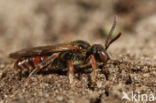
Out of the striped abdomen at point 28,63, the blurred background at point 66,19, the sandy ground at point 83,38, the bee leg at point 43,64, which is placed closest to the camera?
the sandy ground at point 83,38

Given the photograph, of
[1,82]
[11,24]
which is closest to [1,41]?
[11,24]

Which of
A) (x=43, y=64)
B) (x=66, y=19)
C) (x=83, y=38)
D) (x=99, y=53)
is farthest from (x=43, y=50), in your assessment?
(x=66, y=19)

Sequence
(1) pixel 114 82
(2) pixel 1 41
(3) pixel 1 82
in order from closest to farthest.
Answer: (1) pixel 114 82, (3) pixel 1 82, (2) pixel 1 41

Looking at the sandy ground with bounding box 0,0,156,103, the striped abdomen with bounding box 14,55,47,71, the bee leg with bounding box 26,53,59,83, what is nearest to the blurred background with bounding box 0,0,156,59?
the sandy ground with bounding box 0,0,156,103

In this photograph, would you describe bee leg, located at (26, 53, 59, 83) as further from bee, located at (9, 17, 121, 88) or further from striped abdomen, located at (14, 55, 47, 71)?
striped abdomen, located at (14, 55, 47, 71)

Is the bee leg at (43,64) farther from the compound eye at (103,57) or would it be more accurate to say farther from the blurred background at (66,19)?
the blurred background at (66,19)

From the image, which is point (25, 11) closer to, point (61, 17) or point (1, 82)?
point (61, 17)

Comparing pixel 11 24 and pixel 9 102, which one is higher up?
pixel 11 24

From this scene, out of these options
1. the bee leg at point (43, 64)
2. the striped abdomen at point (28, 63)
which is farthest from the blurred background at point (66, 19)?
the bee leg at point (43, 64)
